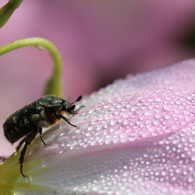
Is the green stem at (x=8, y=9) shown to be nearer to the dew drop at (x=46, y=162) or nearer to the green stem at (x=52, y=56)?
the green stem at (x=52, y=56)

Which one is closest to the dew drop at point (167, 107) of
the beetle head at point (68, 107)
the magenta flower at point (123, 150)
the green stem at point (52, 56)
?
the magenta flower at point (123, 150)

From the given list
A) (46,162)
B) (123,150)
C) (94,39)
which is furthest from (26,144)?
(94,39)

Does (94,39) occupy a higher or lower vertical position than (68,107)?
lower

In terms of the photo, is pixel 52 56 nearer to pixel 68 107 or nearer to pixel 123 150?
pixel 68 107

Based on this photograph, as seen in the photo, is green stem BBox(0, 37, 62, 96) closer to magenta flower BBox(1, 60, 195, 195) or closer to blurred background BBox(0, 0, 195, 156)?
magenta flower BBox(1, 60, 195, 195)

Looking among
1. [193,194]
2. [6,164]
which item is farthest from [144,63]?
[193,194]

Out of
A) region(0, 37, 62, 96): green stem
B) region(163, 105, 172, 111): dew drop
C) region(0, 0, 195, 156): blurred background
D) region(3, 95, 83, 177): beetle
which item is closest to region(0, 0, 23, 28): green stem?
region(0, 37, 62, 96): green stem
